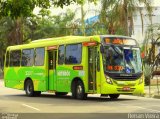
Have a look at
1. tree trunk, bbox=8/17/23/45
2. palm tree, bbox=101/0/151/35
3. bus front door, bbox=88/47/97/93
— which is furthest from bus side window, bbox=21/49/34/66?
tree trunk, bbox=8/17/23/45

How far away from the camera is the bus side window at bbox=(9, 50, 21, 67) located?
1172 inches

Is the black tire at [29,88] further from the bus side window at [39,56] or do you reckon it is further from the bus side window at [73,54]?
the bus side window at [73,54]

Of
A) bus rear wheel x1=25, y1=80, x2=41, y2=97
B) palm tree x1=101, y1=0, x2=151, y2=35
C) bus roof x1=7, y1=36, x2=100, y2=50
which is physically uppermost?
palm tree x1=101, y1=0, x2=151, y2=35

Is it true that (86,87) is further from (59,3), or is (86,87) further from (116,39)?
(59,3)

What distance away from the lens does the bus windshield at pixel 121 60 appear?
875 inches

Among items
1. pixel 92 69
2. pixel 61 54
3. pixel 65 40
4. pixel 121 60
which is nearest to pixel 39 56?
pixel 61 54

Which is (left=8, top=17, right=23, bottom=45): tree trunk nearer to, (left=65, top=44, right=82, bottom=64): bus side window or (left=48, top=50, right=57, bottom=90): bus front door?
(left=48, top=50, right=57, bottom=90): bus front door

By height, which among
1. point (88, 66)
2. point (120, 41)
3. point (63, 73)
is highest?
point (120, 41)

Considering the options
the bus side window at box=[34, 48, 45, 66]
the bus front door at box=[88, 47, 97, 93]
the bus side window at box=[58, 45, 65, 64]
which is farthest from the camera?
the bus side window at box=[34, 48, 45, 66]

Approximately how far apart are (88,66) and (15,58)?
8498mm

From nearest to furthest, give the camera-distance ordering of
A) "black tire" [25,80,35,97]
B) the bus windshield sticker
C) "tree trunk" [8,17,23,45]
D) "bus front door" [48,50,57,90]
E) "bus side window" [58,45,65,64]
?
the bus windshield sticker, "bus side window" [58,45,65,64], "bus front door" [48,50,57,90], "black tire" [25,80,35,97], "tree trunk" [8,17,23,45]

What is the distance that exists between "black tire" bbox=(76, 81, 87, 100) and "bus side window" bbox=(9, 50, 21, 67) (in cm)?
701

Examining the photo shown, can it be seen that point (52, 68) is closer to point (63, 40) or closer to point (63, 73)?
point (63, 73)

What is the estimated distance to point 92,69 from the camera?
2278 cm
